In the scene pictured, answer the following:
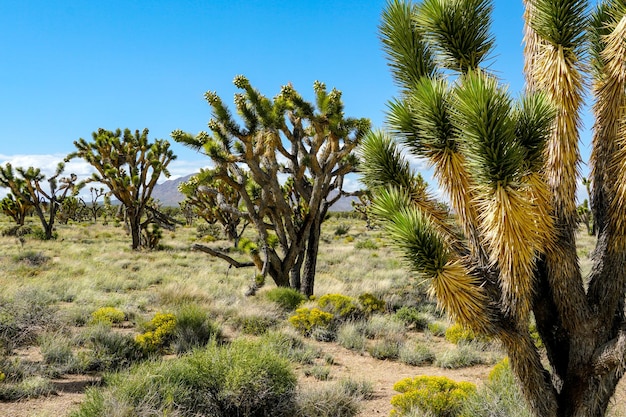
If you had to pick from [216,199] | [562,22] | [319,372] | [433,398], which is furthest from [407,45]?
[216,199]

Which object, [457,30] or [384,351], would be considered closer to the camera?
[457,30]

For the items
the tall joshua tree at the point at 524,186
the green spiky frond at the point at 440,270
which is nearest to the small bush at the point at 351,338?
the tall joshua tree at the point at 524,186

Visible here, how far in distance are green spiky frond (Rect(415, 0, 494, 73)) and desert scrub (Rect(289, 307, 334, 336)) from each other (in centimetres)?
647

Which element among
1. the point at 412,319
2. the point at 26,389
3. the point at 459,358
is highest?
the point at 26,389

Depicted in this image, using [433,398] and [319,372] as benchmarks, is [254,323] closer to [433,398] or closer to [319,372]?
[319,372]

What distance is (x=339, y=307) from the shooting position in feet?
35.4

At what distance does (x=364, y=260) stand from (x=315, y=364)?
1401 centimetres

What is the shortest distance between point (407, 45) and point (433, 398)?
4.05m

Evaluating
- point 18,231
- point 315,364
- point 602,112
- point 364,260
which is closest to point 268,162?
point 315,364

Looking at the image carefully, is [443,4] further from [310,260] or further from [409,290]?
[409,290]

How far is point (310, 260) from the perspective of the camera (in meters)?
12.3

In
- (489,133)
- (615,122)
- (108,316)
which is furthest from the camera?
(108,316)

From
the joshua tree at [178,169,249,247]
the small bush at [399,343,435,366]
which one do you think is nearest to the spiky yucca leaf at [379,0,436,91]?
the small bush at [399,343,435,366]

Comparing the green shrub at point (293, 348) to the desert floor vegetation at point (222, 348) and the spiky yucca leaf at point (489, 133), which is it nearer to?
the desert floor vegetation at point (222, 348)
